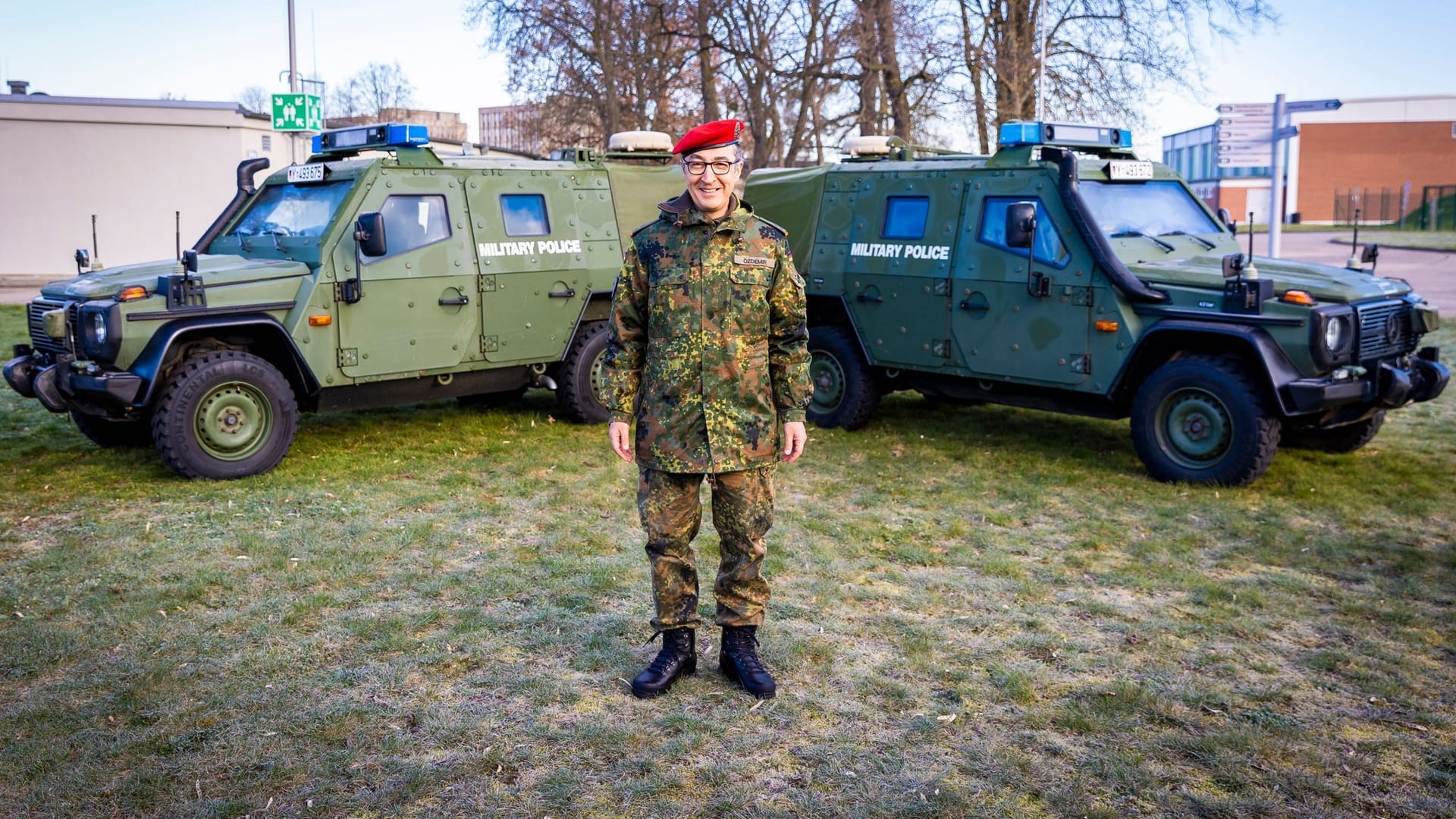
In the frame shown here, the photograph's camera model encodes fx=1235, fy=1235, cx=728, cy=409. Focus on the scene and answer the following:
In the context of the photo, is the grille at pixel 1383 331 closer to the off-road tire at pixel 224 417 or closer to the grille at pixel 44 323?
the off-road tire at pixel 224 417

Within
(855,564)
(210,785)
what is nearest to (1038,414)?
(855,564)

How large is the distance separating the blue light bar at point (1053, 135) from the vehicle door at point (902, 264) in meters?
0.55


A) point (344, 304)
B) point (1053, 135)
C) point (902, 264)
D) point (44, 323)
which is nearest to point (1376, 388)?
point (1053, 135)

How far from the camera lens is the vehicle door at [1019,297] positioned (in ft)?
25.5

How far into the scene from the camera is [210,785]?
3674 mm

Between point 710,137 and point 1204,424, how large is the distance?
4577 mm

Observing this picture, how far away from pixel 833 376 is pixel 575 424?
207cm

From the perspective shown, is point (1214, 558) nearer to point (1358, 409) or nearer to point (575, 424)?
point (1358, 409)

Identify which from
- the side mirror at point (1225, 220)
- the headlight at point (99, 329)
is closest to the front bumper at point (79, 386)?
the headlight at point (99, 329)

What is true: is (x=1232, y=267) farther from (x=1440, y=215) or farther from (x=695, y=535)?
(x=1440, y=215)

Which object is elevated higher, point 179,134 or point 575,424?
point 179,134

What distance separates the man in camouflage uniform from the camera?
4.11m

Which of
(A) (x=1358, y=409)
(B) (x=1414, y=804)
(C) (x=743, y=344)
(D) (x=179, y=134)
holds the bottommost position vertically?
(B) (x=1414, y=804)

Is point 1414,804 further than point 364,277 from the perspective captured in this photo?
No
